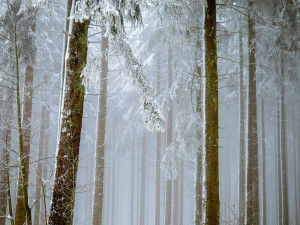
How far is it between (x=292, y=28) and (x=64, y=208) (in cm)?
1135

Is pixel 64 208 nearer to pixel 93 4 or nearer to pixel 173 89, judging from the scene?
Answer: pixel 93 4

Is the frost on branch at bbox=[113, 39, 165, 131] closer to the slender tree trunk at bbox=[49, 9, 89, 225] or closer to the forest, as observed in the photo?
the forest

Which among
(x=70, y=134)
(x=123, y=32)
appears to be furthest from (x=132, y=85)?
(x=70, y=134)

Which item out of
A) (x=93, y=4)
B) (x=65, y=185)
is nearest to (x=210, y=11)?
(x=93, y=4)

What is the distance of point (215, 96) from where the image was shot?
5.98 m

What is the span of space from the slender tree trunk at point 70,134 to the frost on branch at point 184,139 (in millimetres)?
5480

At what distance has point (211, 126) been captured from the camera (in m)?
5.86

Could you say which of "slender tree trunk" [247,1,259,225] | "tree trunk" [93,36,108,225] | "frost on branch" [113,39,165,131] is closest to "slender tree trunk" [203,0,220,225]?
"frost on branch" [113,39,165,131]

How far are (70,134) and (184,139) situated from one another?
576 centimetres

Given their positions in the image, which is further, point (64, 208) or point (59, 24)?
point (59, 24)

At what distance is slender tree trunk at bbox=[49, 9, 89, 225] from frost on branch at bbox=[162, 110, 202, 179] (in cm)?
548

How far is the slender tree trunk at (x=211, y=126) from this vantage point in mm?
5637

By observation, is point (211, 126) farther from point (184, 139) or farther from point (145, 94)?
point (184, 139)

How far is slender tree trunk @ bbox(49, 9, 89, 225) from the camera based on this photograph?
4.75 m
